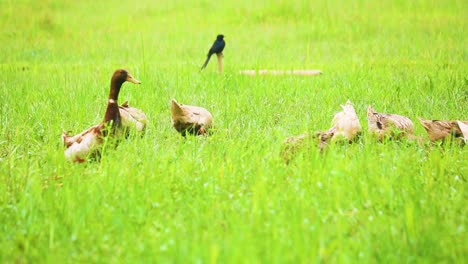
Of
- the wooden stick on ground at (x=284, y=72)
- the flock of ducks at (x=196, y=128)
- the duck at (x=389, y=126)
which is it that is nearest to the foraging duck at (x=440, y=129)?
the flock of ducks at (x=196, y=128)

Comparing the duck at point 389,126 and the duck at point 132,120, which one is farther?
the duck at point 132,120

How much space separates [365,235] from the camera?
2.99 m

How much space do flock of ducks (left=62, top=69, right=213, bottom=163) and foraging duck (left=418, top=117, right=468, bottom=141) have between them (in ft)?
5.88

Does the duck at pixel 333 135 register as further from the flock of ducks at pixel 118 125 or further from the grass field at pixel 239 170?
the flock of ducks at pixel 118 125

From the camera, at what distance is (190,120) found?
500cm

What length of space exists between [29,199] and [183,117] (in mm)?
1834

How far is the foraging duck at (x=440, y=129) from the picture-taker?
15.3ft

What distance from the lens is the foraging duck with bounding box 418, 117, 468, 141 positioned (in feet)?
15.3

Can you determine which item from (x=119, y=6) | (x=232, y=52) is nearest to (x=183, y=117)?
(x=232, y=52)

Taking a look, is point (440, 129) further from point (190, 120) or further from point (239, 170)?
point (190, 120)

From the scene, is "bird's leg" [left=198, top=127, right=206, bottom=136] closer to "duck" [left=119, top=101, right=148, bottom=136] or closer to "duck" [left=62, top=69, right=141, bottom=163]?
"duck" [left=119, top=101, right=148, bottom=136]

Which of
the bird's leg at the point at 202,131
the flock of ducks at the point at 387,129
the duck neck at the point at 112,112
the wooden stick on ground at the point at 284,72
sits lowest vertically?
the wooden stick on ground at the point at 284,72

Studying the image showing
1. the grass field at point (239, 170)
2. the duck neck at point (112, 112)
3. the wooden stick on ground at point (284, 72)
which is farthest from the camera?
the wooden stick on ground at point (284, 72)

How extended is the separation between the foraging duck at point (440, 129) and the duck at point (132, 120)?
226cm
